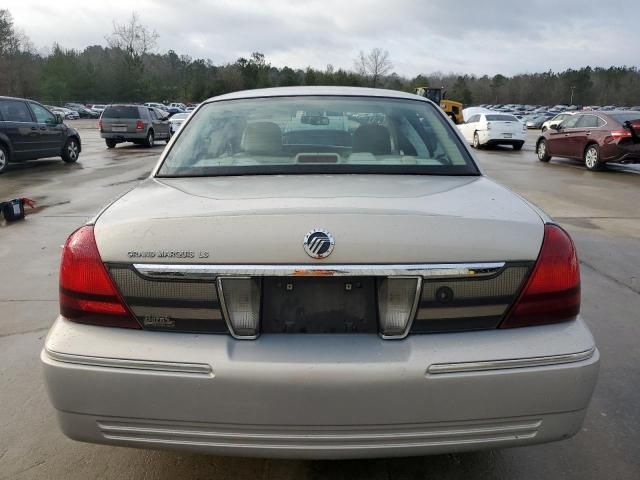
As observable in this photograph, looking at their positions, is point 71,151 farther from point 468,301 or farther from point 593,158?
point 468,301

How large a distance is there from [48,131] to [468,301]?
14764 millimetres

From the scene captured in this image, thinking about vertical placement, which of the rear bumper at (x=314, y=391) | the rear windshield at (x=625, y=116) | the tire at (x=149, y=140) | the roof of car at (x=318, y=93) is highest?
the roof of car at (x=318, y=93)

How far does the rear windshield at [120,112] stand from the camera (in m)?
21.2

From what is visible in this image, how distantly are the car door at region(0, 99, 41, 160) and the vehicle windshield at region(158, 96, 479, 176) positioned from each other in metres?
11.5

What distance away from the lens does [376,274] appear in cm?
173

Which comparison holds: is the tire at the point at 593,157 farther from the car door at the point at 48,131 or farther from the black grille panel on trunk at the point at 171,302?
the black grille panel on trunk at the point at 171,302

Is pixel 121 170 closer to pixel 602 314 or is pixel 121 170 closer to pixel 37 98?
pixel 602 314

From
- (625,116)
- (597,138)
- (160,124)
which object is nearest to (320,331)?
(597,138)

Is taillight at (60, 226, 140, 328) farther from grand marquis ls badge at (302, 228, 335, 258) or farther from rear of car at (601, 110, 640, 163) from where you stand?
rear of car at (601, 110, 640, 163)

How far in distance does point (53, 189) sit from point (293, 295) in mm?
10057

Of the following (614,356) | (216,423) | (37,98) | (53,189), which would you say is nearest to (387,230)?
(216,423)

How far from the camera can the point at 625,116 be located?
13.9 meters

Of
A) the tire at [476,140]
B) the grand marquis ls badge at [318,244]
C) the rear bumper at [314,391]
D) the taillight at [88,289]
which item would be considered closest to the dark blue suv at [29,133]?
the taillight at [88,289]

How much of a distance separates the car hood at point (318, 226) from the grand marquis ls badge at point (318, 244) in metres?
0.02
